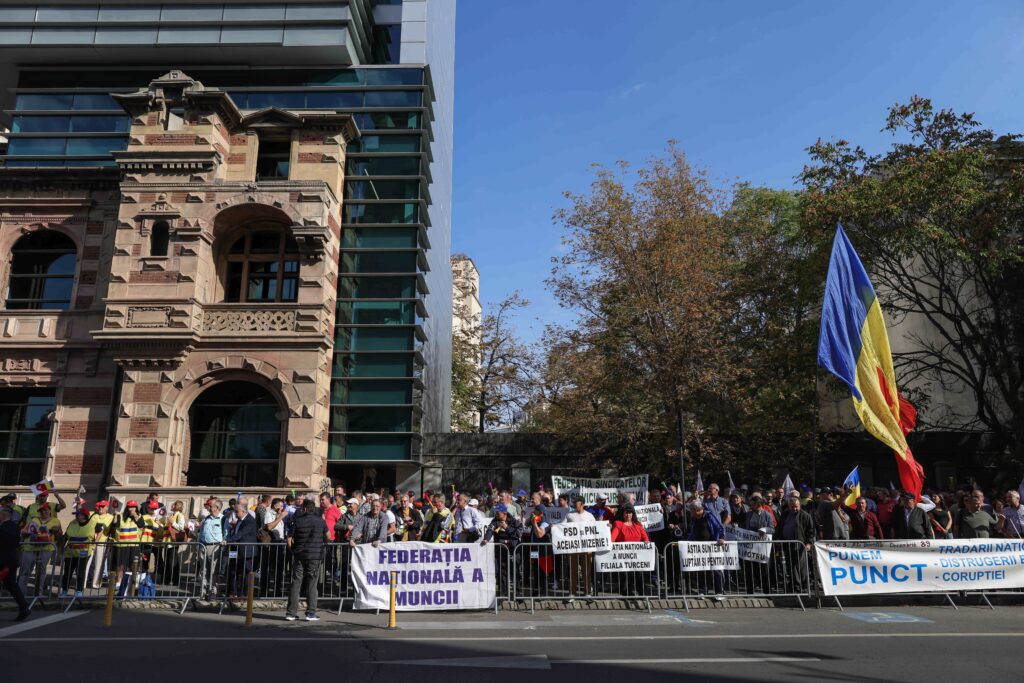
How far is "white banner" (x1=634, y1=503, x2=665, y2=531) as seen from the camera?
15.0m

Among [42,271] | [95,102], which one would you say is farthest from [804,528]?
[95,102]

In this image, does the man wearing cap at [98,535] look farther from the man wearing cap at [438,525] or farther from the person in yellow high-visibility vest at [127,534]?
the man wearing cap at [438,525]

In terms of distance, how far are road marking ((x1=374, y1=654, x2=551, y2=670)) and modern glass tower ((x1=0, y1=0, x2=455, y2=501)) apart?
41.1 feet

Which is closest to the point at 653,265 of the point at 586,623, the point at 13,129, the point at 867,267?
the point at 867,267

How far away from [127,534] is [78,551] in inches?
38.2

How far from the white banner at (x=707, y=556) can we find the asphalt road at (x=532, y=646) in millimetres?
740

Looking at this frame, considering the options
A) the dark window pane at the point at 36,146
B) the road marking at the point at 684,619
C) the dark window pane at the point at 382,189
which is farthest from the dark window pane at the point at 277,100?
the road marking at the point at 684,619

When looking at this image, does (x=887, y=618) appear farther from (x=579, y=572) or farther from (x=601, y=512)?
(x=601, y=512)

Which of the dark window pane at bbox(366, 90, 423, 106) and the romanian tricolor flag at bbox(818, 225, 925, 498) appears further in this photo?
the dark window pane at bbox(366, 90, 423, 106)

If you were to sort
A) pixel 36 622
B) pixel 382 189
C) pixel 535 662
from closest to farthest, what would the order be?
pixel 535 662 < pixel 36 622 < pixel 382 189

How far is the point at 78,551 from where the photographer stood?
43.7ft

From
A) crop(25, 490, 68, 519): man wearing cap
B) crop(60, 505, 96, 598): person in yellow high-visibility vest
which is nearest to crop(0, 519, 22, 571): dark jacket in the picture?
crop(60, 505, 96, 598): person in yellow high-visibility vest

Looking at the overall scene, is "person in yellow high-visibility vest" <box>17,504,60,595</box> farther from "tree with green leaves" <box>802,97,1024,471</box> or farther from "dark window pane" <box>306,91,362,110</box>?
"tree with green leaves" <box>802,97,1024,471</box>

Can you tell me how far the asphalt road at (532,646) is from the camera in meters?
7.67
